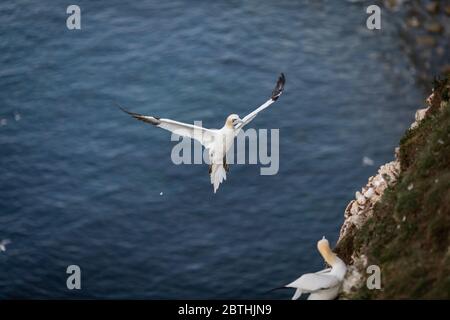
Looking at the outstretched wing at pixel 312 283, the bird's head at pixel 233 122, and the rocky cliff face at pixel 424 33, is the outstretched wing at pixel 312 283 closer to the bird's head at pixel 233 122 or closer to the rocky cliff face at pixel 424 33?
the bird's head at pixel 233 122

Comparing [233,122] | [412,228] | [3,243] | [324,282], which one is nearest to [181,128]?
[233,122]

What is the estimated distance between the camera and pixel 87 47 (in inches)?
1404

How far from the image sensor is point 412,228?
1614 centimetres

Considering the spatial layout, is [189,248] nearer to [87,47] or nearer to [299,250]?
[299,250]

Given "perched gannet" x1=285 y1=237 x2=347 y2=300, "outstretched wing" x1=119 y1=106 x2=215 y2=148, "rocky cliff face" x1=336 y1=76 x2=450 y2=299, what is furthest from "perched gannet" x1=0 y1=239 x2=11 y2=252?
"perched gannet" x1=285 y1=237 x2=347 y2=300

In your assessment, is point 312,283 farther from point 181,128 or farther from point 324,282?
point 181,128

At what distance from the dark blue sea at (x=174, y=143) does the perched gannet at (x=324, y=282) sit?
1047cm

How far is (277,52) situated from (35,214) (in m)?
10.5

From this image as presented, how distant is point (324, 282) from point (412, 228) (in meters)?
1.79

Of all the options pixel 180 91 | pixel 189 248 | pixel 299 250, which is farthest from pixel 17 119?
pixel 299 250

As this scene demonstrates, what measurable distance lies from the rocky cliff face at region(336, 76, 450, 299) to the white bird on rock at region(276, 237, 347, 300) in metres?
0.34

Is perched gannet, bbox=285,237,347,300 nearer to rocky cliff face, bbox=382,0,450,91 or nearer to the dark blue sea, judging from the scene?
the dark blue sea

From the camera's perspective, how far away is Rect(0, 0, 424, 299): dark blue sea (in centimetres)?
2866

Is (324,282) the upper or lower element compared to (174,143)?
lower
